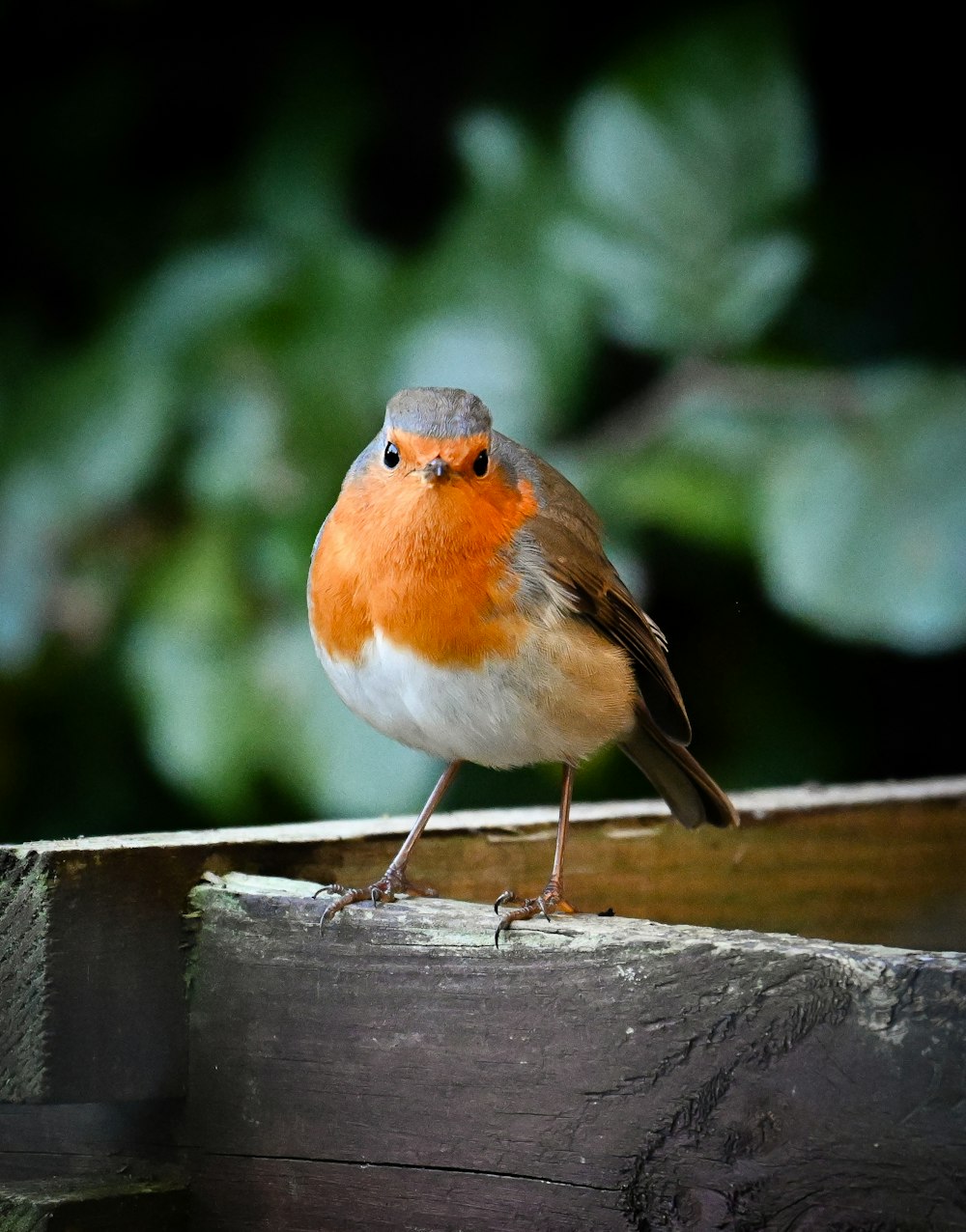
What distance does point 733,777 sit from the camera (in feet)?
10.9

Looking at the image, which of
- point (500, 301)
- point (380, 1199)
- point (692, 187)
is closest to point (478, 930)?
point (380, 1199)

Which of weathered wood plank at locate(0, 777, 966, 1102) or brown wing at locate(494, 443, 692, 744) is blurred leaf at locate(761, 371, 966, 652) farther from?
brown wing at locate(494, 443, 692, 744)

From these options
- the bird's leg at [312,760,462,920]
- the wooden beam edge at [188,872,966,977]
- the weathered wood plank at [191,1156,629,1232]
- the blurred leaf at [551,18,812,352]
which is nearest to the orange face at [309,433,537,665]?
the bird's leg at [312,760,462,920]

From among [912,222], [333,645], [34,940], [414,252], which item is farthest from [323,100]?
[34,940]

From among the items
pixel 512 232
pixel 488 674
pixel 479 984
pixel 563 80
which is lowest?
pixel 479 984

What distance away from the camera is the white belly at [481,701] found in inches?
79.1

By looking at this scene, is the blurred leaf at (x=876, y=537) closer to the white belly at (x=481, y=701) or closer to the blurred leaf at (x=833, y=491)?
the blurred leaf at (x=833, y=491)

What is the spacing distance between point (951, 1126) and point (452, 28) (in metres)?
3.27

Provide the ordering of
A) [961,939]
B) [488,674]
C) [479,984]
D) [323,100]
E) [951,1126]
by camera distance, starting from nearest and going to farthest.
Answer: [951,1126], [479,984], [488,674], [961,939], [323,100]

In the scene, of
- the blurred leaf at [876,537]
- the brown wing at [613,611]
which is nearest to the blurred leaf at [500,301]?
the blurred leaf at [876,537]

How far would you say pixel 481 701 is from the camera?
6.63 feet

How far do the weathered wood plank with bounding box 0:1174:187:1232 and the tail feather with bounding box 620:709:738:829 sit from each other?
37.1 inches

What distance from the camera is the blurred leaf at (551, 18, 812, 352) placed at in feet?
10.4

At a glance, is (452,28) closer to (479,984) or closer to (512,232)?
(512,232)
